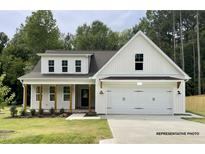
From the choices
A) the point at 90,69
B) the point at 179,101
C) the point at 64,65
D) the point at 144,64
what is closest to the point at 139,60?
the point at 144,64

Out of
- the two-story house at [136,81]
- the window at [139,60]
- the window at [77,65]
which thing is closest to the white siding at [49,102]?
the two-story house at [136,81]

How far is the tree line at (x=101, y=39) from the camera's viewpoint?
4425cm

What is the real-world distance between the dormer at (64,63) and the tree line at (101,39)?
397 inches

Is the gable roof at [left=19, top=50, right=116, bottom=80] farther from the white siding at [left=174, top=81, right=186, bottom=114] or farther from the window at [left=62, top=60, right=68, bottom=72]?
the white siding at [left=174, top=81, right=186, bottom=114]

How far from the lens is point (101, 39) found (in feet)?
184

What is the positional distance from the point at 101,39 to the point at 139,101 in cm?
3045

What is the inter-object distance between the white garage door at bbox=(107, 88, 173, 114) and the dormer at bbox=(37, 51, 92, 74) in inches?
167

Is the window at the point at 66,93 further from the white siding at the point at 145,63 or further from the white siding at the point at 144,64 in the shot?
the white siding at the point at 145,63

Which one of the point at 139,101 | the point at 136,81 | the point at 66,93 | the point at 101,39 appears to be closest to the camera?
the point at 136,81

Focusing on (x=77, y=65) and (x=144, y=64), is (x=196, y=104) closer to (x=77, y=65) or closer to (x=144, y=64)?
(x=144, y=64)

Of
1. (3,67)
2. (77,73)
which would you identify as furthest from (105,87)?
(3,67)

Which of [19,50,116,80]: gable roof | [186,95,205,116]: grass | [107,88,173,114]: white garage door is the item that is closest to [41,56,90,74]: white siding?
[19,50,116,80]: gable roof

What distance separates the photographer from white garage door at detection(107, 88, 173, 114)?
2677 centimetres
